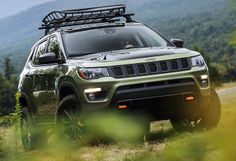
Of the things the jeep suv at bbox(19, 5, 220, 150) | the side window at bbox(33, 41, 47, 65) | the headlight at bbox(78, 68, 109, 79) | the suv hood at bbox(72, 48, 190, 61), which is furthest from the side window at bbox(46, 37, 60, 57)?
the headlight at bbox(78, 68, 109, 79)

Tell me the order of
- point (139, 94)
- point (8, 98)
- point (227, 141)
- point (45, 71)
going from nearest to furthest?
point (227, 141) < point (139, 94) < point (45, 71) < point (8, 98)

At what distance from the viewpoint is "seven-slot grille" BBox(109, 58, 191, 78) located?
802 centimetres

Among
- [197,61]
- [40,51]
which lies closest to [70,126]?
[197,61]

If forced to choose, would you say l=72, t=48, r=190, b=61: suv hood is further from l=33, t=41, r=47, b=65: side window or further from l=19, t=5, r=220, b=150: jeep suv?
l=33, t=41, r=47, b=65: side window

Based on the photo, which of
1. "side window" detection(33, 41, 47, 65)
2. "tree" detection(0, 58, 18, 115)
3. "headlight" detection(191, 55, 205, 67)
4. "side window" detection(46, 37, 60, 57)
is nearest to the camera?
"headlight" detection(191, 55, 205, 67)

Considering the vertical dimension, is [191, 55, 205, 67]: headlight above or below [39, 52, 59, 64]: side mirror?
below

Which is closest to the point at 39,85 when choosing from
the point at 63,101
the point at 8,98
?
the point at 63,101

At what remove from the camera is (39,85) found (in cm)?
956

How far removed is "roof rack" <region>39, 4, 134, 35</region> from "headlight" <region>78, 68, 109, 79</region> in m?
1.69

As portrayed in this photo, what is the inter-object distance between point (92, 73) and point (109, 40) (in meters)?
1.01

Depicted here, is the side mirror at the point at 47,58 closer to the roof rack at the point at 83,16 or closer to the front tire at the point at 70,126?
the roof rack at the point at 83,16

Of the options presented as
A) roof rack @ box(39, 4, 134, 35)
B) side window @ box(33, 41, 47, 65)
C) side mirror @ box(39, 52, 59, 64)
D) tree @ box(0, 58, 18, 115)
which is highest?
roof rack @ box(39, 4, 134, 35)

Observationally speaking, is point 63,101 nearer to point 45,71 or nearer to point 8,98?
point 45,71

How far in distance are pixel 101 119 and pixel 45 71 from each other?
23.7 ft
